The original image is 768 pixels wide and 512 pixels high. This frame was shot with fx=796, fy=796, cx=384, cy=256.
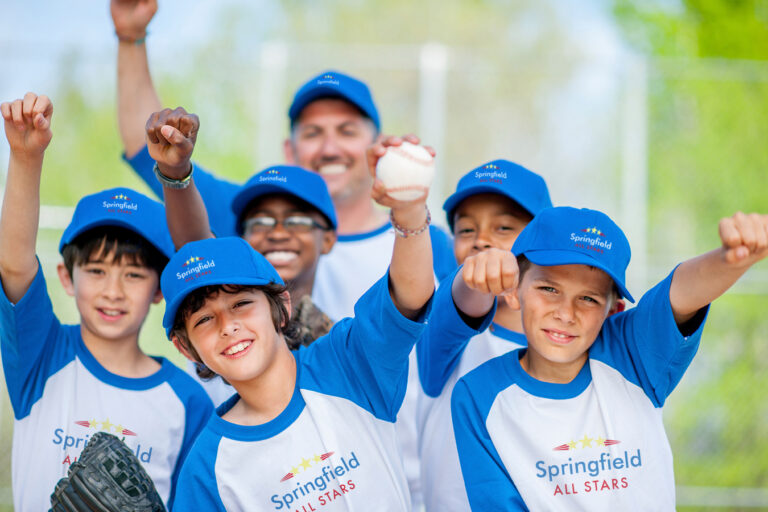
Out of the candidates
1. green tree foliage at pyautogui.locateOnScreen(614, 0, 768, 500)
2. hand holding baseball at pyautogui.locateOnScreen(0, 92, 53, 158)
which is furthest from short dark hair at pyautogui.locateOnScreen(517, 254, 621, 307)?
green tree foliage at pyautogui.locateOnScreen(614, 0, 768, 500)

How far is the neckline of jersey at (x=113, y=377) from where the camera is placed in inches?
112

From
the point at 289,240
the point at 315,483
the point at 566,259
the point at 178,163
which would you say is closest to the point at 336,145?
the point at 289,240

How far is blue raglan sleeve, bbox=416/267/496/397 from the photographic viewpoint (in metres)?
2.53

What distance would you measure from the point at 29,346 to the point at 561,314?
5.92 feet

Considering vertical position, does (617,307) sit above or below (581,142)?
below

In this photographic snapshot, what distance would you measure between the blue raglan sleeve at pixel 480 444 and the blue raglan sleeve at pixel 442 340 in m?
0.14

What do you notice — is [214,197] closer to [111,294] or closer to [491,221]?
[111,294]

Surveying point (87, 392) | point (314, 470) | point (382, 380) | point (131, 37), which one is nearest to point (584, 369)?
point (382, 380)

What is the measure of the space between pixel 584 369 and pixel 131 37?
227 cm

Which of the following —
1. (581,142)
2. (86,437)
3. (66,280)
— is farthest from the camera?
(581,142)

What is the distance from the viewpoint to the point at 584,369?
2.58m

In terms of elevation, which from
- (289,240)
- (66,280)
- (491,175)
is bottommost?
(66,280)

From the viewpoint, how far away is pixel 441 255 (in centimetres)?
323

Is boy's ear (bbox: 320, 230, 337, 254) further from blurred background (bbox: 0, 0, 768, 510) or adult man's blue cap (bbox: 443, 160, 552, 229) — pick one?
blurred background (bbox: 0, 0, 768, 510)
